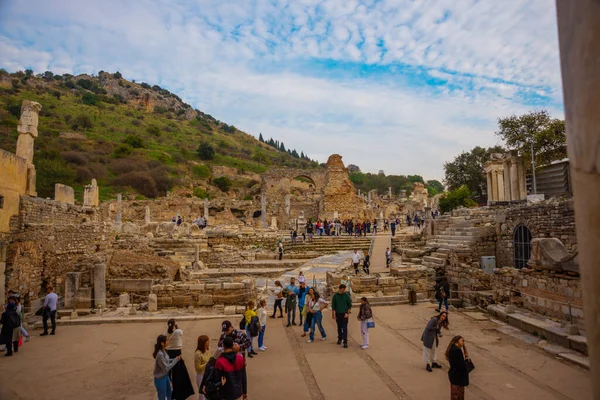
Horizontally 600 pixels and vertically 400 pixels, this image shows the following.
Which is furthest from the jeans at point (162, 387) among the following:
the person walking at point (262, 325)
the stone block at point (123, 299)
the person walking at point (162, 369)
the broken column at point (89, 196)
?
the broken column at point (89, 196)

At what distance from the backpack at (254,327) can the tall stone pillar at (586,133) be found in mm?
6660

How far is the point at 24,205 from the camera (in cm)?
1180

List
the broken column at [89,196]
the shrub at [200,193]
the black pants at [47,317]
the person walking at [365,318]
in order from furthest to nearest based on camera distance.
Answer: the shrub at [200,193], the broken column at [89,196], the black pants at [47,317], the person walking at [365,318]

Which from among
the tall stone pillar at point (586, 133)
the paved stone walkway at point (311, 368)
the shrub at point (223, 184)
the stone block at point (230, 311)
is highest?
the shrub at point (223, 184)

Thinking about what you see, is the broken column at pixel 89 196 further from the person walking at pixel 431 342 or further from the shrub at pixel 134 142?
the shrub at pixel 134 142

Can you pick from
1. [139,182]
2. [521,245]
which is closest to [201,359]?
[521,245]

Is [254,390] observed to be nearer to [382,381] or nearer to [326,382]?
[326,382]

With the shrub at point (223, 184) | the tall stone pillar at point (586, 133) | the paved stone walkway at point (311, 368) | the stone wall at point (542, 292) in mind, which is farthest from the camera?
the shrub at point (223, 184)

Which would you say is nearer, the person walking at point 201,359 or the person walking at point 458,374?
the person walking at point 458,374

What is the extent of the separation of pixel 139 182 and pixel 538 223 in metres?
45.6

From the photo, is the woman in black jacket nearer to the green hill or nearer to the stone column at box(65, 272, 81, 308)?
the stone column at box(65, 272, 81, 308)

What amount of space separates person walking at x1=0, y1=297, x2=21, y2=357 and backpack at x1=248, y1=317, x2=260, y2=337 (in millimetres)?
4596

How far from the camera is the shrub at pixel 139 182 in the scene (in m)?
48.1

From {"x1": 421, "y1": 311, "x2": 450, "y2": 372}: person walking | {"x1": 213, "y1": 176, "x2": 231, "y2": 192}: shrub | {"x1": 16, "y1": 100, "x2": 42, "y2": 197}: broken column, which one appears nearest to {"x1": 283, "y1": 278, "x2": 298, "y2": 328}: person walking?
{"x1": 421, "y1": 311, "x2": 450, "y2": 372}: person walking
